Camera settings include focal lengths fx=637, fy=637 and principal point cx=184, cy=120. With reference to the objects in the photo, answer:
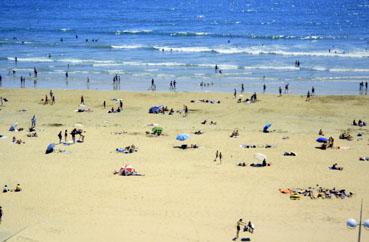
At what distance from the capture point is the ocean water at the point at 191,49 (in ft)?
177

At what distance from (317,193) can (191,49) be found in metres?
46.0

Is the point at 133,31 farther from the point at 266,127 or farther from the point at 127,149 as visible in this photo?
the point at 127,149

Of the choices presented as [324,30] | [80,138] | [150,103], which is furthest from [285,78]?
[324,30]

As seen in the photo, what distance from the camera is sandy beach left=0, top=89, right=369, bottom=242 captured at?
2317 cm

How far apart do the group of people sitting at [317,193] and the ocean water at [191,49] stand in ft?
74.4

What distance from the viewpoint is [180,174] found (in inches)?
1147

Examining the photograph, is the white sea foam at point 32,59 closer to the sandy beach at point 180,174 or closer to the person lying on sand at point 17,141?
the sandy beach at point 180,174

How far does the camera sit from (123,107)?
43500mm

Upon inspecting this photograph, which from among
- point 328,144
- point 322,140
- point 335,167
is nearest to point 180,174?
point 335,167

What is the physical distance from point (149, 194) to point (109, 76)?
30.6 meters

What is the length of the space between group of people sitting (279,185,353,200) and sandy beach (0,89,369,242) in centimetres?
34

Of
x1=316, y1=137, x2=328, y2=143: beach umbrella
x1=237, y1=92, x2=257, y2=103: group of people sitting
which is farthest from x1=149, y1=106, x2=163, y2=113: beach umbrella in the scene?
x1=316, y1=137, x2=328, y2=143: beach umbrella

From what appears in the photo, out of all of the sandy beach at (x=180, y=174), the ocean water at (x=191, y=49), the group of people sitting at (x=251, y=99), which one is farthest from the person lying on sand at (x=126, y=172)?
the ocean water at (x=191, y=49)

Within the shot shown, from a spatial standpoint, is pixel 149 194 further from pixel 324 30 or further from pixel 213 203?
pixel 324 30
